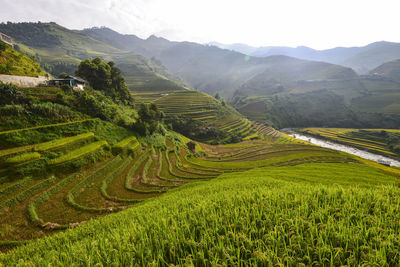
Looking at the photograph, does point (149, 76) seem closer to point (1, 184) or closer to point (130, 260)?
point (1, 184)

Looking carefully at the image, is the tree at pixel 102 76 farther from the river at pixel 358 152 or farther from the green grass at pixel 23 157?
the river at pixel 358 152

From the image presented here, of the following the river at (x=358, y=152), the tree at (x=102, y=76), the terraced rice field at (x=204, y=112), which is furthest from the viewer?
the terraced rice field at (x=204, y=112)

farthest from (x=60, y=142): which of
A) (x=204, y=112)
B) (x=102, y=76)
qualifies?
(x=204, y=112)

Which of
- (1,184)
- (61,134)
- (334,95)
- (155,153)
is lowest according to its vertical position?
(155,153)

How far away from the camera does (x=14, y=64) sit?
31359mm

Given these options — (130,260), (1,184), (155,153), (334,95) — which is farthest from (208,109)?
(334,95)

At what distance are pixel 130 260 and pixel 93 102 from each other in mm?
34784

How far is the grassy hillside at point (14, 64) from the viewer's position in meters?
28.3

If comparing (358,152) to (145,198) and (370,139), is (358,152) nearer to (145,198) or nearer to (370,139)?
(370,139)

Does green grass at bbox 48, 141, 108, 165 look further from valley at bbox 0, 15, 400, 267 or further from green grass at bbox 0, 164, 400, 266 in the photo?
green grass at bbox 0, 164, 400, 266

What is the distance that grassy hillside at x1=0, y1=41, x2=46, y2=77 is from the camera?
2831 cm

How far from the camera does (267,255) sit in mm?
3211

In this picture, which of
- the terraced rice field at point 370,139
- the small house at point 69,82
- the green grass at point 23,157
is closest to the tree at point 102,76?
the small house at point 69,82

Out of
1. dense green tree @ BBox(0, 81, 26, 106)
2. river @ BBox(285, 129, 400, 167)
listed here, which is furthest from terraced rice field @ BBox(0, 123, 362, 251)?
river @ BBox(285, 129, 400, 167)
